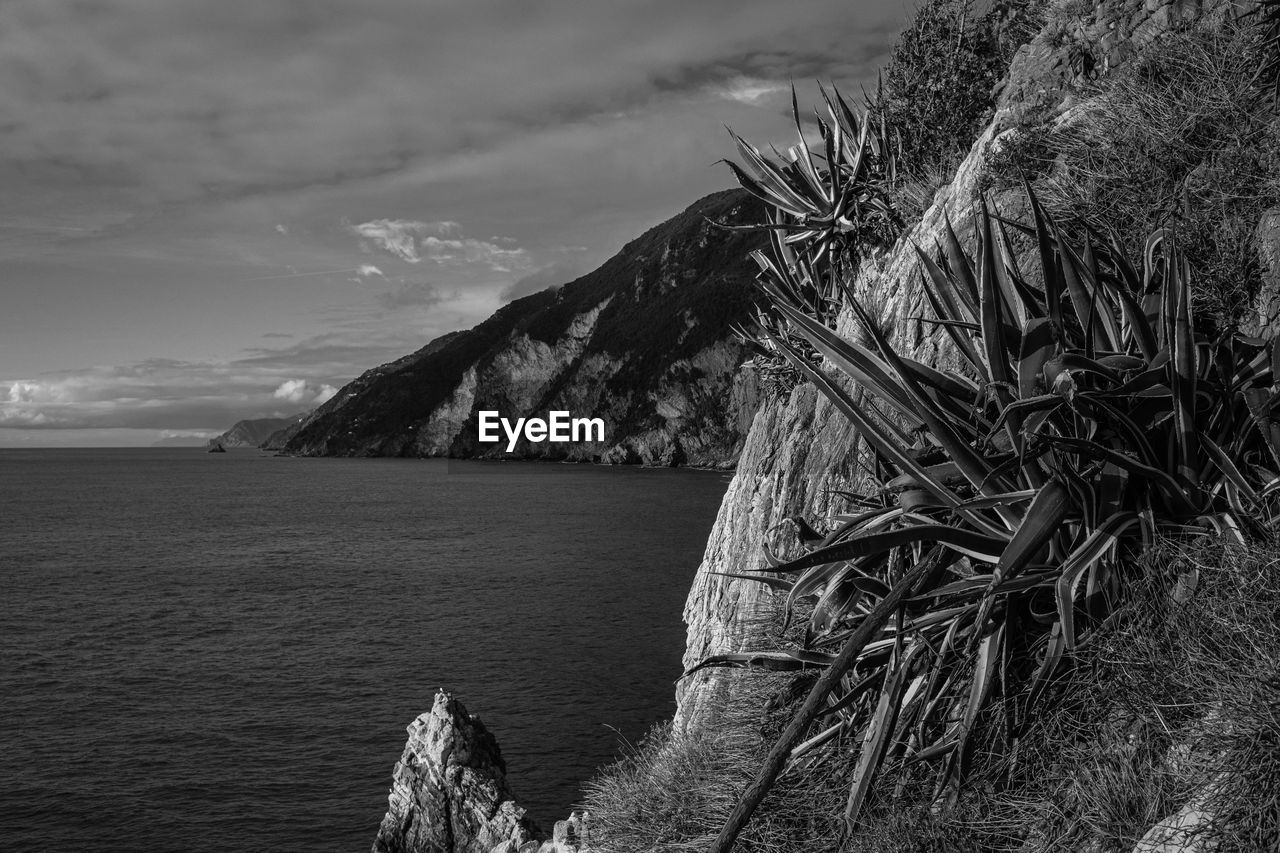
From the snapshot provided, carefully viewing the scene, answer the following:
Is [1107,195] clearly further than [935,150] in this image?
No

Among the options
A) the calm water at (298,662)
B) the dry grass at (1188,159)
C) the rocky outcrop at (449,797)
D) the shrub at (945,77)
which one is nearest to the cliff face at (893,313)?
the dry grass at (1188,159)

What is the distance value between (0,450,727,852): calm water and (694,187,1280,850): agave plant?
16.4m

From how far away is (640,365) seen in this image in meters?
157

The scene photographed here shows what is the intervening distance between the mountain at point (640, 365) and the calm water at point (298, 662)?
72787 millimetres

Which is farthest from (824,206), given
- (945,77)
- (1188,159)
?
(1188,159)

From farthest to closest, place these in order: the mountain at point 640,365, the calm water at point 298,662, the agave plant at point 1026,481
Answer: the mountain at point 640,365 → the calm water at point 298,662 → the agave plant at point 1026,481

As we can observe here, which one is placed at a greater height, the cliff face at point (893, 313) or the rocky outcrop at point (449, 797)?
the cliff face at point (893, 313)

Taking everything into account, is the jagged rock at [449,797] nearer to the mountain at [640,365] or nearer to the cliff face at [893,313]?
the cliff face at [893,313]

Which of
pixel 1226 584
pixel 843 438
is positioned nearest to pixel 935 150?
pixel 843 438

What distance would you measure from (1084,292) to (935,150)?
772 cm

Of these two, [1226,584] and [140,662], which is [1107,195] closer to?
[1226,584]

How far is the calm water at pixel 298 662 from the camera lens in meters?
20.7

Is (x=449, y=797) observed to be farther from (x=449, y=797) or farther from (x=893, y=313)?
(x=893, y=313)

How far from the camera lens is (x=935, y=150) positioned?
38.1 feet
